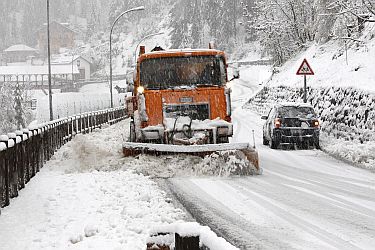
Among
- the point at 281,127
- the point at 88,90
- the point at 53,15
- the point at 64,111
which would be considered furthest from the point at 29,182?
the point at 53,15

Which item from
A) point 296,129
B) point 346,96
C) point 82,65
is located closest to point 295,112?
point 296,129

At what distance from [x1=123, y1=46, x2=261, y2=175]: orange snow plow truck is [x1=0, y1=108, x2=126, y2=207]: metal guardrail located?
2262 mm

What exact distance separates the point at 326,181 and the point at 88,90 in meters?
105

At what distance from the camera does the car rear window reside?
18156mm

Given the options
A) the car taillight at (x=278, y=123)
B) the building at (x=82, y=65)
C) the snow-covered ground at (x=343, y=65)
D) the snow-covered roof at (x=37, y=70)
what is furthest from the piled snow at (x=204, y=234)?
the building at (x=82, y=65)

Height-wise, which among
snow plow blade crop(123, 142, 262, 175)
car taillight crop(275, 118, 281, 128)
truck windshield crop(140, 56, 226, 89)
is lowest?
snow plow blade crop(123, 142, 262, 175)

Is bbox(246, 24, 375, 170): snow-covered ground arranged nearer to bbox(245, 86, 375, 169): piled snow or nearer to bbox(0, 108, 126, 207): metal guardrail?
bbox(245, 86, 375, 169): piled snow

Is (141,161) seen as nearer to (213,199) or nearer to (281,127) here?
(213,199)

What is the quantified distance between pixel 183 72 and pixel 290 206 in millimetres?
5972

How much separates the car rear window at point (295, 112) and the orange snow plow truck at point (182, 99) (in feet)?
16.5

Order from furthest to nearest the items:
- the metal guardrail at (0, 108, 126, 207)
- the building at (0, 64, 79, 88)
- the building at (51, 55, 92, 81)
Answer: the building at (51, 55, 92, 81) < the building at (0, 64, 79, 88) < the metal guardrail at (0, 108, 126, 207)

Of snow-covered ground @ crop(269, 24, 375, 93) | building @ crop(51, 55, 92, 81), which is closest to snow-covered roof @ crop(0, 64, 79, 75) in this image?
building @ crop(51, 55, 92, 81)

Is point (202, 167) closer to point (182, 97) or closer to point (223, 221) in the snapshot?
point (182, 97)

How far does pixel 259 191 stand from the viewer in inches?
396
